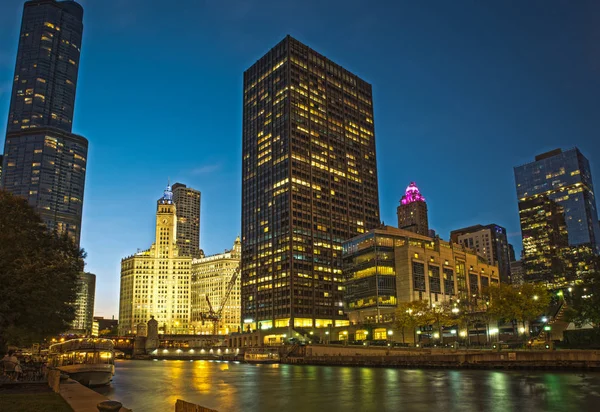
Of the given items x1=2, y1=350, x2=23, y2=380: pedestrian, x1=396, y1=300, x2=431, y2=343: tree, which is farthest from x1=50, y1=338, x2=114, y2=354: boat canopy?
x1=396, y1=300, x2=431, y2=343: tree

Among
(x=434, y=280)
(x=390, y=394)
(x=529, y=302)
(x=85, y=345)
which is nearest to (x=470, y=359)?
(x=529, y=302)

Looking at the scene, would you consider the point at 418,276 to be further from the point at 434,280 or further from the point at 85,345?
the point at 85,345

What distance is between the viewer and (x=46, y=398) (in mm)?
37875

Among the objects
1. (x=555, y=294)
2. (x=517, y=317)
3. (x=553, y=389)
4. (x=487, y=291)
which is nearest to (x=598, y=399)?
(x=553, y=389)

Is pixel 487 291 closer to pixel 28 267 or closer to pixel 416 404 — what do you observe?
pixel 416 404

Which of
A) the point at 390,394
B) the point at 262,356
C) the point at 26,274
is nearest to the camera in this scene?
the point at 26,274

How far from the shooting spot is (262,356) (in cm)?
16862

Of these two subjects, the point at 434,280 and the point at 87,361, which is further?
the point at 434,280

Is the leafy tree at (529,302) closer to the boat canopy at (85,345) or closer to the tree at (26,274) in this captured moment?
the boat canopy at (85,345)

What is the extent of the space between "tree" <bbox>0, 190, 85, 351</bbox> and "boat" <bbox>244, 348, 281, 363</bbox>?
355 ft

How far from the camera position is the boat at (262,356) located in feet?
543

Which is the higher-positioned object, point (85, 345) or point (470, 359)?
point (85, 345)

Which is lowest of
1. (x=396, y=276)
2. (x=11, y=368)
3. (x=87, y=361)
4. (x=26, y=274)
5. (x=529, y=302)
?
(x=87, y=361)

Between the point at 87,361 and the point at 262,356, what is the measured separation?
99.9m
